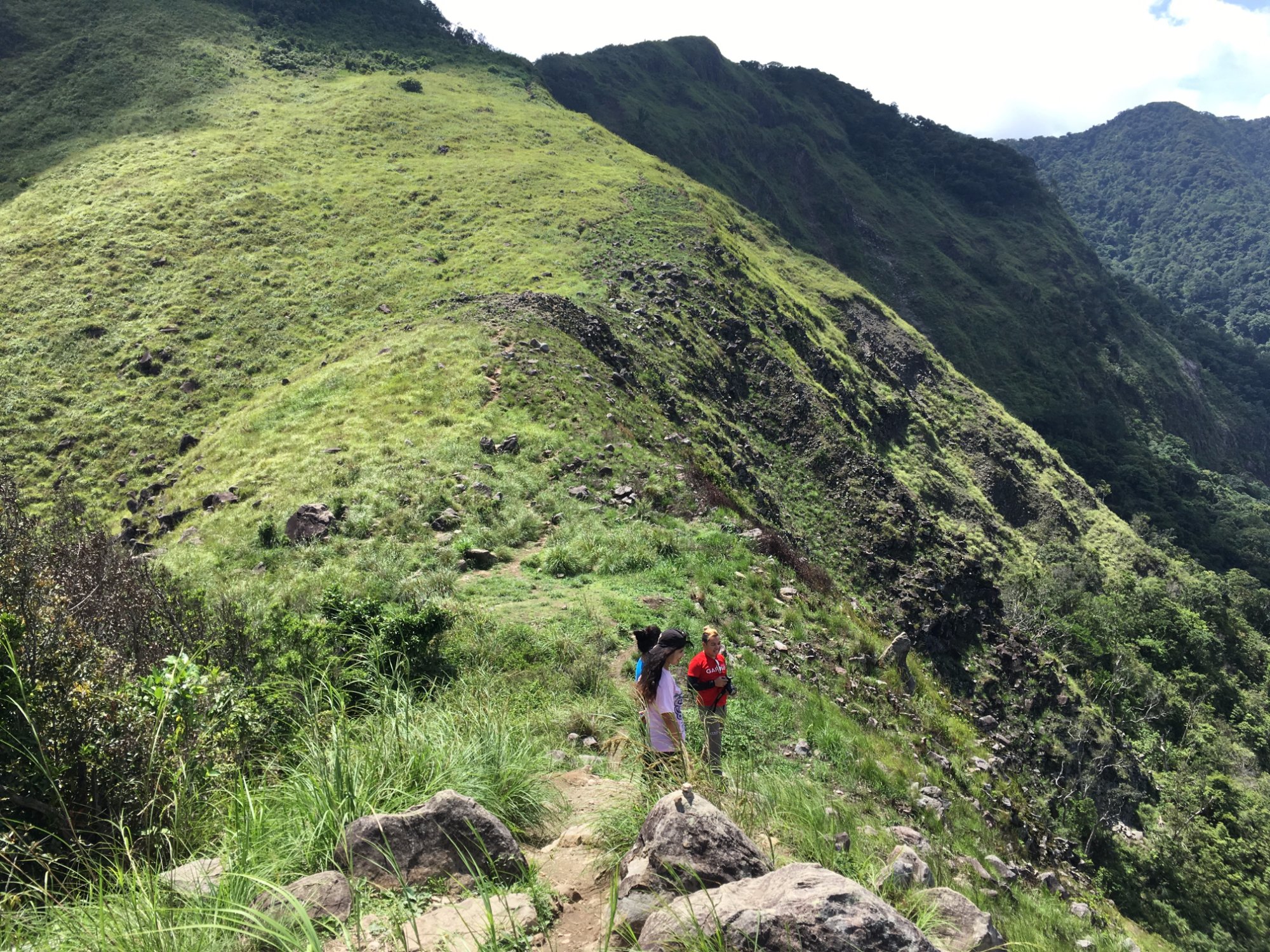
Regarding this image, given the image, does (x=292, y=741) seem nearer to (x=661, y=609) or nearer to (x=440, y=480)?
(x=661, y=609)

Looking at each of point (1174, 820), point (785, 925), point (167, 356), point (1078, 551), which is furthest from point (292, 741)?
point (1078, 551)

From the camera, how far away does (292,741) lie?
16.4ft

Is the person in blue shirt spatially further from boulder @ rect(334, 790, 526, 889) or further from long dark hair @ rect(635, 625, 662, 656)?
boulder @ rect(334, 790, 526, 889)

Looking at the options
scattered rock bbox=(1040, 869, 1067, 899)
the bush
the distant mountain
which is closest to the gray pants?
the bush

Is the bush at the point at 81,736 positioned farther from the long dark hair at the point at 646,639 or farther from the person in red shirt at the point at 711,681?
the person in red shirt at the point at 711,681

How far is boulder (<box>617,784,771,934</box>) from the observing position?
3398 mm

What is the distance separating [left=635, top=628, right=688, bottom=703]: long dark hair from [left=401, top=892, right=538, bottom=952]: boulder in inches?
92.3

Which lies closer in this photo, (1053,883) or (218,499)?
(1053,883)

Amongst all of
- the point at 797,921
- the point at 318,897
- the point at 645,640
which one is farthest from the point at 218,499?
the point at 797,921

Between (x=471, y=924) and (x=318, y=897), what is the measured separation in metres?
0.74

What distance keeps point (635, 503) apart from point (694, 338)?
669 inches

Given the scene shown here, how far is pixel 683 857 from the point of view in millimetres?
3514

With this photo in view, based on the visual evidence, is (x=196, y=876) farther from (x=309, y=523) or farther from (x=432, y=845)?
(x=309, y=523)

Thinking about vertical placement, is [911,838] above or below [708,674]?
below
